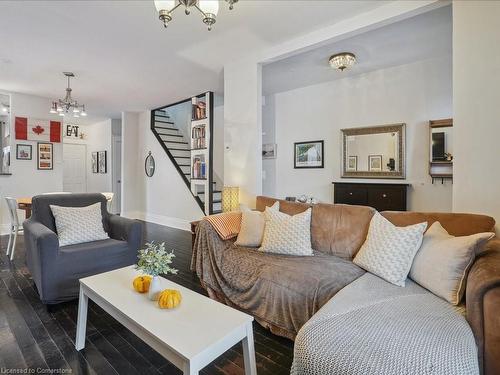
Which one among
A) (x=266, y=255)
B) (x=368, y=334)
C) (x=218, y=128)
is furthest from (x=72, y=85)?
(x=368, y=334)

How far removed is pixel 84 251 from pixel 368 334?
2.47 m

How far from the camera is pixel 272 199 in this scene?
3133 mm

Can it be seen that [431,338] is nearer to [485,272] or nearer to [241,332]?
[485,272]

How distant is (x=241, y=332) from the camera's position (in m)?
1.37

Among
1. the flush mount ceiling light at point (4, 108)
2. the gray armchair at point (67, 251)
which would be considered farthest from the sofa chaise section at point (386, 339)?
the flush mount ceiling light at point (4, 108)

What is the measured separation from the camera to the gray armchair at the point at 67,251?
235 centimetres

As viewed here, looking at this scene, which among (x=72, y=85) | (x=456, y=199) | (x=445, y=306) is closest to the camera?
(x=445, y=306)

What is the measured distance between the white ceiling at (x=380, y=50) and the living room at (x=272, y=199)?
31 mm

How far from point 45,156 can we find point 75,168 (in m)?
3.03

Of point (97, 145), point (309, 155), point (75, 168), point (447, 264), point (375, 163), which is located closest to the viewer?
point (447, 264)

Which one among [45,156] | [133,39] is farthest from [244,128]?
[45,156]

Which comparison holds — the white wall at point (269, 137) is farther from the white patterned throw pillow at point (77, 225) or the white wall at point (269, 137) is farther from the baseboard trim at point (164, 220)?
the white patterned throw pillow at point (77, 225)

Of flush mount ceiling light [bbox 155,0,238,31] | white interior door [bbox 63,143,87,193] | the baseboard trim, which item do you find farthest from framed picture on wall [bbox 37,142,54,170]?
flush mount ceiling light [bbox 155,0,238,31]

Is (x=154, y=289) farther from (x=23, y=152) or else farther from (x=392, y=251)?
(x=23, y=152)
